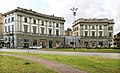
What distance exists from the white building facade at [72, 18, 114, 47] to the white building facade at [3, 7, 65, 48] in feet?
44.0

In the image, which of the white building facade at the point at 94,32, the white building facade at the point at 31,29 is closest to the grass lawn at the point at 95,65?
the white building facade at the point at 31,29

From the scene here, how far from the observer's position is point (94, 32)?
105m

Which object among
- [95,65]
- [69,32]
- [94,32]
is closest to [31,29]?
[94,32]

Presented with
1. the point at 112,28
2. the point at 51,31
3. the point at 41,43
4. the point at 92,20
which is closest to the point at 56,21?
the point at 51,31

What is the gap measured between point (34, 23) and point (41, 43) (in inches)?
356

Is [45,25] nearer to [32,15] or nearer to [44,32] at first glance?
[44,32]

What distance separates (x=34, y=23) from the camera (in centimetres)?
8219

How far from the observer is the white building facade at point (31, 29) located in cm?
7394

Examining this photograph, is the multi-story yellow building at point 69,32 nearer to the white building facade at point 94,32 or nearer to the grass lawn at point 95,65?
the white building facade at point 94,32

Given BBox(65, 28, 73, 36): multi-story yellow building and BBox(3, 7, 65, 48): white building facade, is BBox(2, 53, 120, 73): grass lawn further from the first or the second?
BBox(65, 28, 73, 36): multi-story yellow building

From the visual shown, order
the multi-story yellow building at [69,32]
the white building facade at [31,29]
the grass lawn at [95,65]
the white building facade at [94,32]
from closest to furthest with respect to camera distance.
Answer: the grass lawn at [95,65] < the white building facade at [31,29] < the white building facade at [94,32] < the multi-story yellow building at [69,32]

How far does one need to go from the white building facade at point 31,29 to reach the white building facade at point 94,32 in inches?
527

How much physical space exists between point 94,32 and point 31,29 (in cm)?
3769

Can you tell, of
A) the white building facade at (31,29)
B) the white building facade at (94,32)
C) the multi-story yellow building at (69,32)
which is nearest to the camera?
the white building facade at (31,29)
